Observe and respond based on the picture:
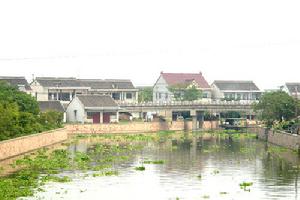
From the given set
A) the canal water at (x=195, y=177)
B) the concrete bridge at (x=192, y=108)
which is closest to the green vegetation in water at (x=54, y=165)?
the canal water at (x=195, y=177)

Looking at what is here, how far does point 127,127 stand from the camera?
4262 inches

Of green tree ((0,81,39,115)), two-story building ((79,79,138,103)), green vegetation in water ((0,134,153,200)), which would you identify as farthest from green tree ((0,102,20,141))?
two-story building ((79,79,138,103))

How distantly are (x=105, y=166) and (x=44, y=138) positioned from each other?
68.7 ft

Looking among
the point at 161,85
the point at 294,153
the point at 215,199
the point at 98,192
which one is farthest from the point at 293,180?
the point at 161,85

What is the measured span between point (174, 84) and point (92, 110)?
34949mm

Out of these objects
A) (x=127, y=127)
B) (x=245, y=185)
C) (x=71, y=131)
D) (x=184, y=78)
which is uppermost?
(x=184, y=78)

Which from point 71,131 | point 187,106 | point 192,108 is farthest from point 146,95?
point 71,131

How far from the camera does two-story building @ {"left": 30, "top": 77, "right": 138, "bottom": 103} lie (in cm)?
12762

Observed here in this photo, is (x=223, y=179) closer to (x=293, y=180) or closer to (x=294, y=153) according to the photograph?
(x=293, y=180)

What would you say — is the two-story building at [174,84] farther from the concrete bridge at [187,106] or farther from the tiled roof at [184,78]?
the concrete bridge at [187,106]

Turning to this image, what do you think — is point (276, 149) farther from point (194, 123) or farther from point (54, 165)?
point (194, 123)

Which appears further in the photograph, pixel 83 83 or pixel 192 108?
pixel 83 83

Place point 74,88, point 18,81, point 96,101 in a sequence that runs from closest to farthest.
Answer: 1. point 96,101
2. point 18,81
3. point 74,88

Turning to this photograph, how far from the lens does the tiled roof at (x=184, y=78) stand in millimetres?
144500
